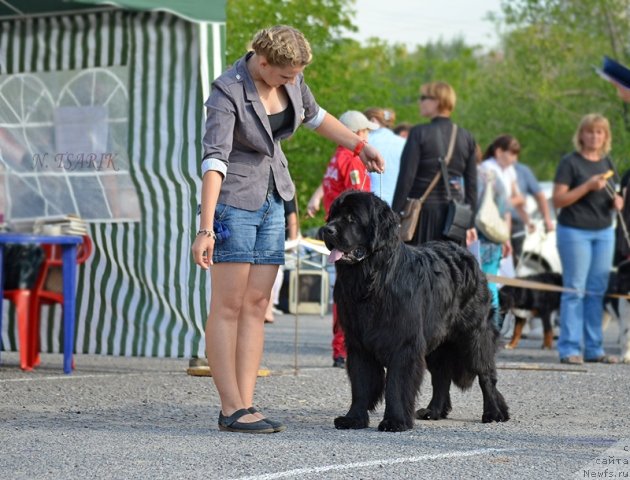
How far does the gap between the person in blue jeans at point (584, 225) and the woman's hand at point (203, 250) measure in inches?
229

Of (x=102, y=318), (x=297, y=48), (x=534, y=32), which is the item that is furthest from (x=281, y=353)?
(x=534, y=32)

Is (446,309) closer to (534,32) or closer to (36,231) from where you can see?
(36,231)

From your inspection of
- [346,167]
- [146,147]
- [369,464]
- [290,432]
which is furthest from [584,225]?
[369,464]

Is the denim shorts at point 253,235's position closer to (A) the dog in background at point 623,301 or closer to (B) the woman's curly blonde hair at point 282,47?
(B) the woman's curly blonde hair at point 282,47

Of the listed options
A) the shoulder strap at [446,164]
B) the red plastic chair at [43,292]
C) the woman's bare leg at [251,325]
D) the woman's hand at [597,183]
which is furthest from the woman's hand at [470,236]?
the woman's bare leg at [251,325]

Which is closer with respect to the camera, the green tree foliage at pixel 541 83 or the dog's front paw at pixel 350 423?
the dog's front paw at pixel 350 423

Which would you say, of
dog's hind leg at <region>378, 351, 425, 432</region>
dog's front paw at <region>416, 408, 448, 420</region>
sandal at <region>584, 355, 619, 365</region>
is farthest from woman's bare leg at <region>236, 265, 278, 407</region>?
sandal at <region>584, 355, 619, 365</region>

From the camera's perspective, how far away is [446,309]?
704 cm

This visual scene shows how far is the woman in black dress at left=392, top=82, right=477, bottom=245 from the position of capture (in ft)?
31.7

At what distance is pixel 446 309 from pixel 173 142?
127 inches

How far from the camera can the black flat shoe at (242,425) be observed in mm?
6512

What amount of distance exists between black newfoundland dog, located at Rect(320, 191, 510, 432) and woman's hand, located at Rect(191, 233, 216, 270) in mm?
608

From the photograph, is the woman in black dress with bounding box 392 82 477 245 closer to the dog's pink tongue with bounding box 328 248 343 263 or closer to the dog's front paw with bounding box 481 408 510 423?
the dog's front paw with bounding box 481 408 510 423

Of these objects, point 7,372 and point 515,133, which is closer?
point 7,372
